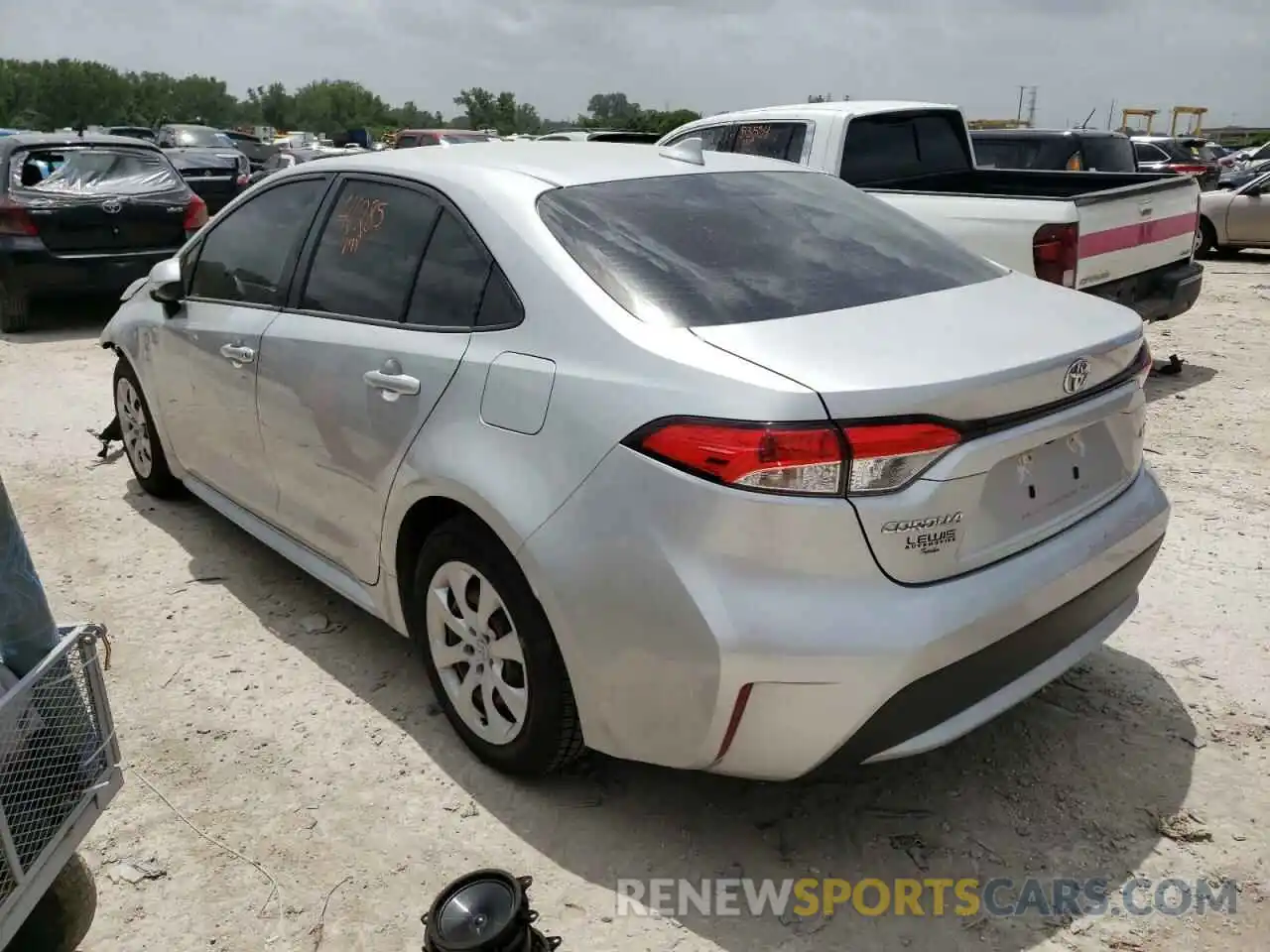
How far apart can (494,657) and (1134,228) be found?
5.11 meters

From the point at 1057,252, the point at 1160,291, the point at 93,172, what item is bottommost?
the point at 1160,291

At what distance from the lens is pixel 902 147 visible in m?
7.48

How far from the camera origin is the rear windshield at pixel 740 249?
2605 mm

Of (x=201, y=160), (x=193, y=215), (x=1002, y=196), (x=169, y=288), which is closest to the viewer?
(x=169, y=288)

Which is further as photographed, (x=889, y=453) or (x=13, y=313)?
(x=13, y=313)

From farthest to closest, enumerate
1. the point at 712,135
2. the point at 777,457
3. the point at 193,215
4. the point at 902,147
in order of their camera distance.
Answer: the point at 193,215
the point at 712,135
the point at 902,147
the point at 777,457

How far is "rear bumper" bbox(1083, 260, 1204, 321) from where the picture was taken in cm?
640

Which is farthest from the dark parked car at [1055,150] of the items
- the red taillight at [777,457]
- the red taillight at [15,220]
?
the red taillight at [777,457]

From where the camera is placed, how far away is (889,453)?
2.19m

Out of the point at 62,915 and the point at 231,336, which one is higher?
the point at 231,336

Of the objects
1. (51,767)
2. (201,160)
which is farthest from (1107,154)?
(201,160)

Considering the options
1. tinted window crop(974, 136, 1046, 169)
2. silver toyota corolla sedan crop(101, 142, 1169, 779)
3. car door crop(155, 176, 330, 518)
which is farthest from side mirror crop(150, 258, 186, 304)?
tinted window crop(974, 136, 1046, 169)
